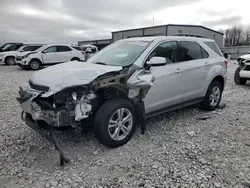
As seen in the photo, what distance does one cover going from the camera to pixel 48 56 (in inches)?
537

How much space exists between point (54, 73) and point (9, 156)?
1347 mm

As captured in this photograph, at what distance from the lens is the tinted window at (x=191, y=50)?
4.44 metres

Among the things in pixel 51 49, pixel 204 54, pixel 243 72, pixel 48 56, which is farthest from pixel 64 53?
pixel 204 54

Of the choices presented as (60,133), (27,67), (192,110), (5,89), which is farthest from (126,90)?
(27,67)

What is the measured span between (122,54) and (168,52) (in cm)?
87

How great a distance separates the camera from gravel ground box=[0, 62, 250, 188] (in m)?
2.66

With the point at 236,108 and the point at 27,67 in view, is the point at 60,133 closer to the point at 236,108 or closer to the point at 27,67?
the point at 236,108

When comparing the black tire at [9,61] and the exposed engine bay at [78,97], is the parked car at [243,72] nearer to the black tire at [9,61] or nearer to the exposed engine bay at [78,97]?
the exposed engine bay at [78,97]

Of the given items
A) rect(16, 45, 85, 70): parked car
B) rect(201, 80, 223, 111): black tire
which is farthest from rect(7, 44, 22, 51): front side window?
rect(201, 80, 223, 111): black tire

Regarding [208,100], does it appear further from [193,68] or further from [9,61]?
[9,61]

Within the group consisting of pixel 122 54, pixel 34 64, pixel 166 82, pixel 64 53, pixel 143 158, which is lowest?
pixel 143 158

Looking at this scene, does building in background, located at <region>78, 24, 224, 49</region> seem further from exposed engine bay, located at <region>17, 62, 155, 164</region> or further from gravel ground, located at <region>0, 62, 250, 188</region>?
exposed engine bay, located at <region>17, 62, 155, 164</region>

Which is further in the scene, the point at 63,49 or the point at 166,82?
the point at 63,49

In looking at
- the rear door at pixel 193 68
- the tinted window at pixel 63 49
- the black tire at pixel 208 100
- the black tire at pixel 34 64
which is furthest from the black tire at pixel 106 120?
the tinted window at pixel 63 49
